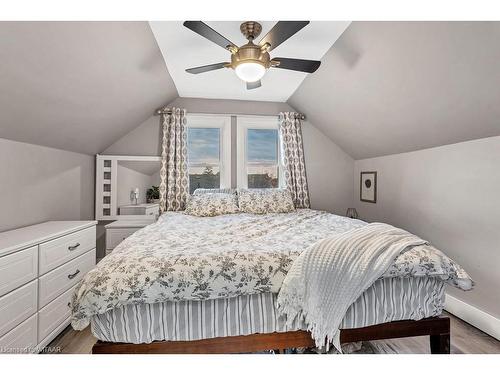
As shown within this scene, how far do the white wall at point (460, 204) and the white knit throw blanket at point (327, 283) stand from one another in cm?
123

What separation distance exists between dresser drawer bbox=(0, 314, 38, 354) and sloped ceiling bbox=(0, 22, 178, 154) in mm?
1336

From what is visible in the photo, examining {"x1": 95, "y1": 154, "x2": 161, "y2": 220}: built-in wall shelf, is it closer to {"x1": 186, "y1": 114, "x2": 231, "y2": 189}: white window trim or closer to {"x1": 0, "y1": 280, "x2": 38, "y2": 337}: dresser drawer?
{"x1": 186, "y1": 114, "x2": 231, "y2": 189}: white window trim

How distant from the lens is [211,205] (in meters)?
2.91

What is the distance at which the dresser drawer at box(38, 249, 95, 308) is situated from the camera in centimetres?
164

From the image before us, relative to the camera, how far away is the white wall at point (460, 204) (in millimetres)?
1884

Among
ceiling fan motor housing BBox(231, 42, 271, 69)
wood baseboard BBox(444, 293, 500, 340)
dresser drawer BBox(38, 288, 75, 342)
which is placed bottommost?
wood baseboard BBox(444, 293, 500, 340)

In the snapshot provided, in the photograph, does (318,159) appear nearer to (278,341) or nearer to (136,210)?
(136,210)

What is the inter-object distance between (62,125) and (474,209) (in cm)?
365

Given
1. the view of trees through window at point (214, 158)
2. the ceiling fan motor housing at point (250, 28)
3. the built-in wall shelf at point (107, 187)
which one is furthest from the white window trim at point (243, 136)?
the ceiling fan motor housing at point (250, 28)

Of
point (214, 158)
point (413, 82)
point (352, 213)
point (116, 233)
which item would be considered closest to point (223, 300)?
point (116, 233)

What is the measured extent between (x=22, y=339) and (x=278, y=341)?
155 centimetres

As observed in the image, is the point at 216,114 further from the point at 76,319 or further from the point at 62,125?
the point at 76,319

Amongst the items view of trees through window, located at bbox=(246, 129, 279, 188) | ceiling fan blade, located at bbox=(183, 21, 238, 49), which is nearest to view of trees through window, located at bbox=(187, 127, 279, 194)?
view of trees through window, located at bbox=(246, 129, 279, 188)
